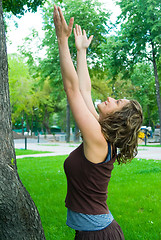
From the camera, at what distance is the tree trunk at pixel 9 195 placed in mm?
2771

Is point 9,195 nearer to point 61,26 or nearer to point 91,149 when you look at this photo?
point 91,149

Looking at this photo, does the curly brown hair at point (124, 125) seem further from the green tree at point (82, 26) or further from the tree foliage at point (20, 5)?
the green tree at point (82, 26)

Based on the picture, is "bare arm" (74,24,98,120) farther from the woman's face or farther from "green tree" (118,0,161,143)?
"green tree" (118,0,161,143)

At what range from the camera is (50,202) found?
5.82 metres

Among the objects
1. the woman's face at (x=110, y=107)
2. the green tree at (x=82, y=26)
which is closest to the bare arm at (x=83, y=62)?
the woman's face at (x=110, y=107)

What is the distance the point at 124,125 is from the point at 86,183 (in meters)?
0.47

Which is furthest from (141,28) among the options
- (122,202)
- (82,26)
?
(122,202)

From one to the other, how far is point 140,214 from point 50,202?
1.85 m

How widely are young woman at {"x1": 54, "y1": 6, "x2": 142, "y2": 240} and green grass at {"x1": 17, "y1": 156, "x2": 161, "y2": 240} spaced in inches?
100

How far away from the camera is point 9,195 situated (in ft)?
9.05

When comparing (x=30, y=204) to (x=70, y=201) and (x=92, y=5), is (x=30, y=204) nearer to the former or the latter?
(x=70, y=201)

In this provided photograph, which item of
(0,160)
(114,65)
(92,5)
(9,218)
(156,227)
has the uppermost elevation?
(92,5)

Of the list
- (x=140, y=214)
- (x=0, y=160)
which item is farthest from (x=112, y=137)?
(x=140, y=214)

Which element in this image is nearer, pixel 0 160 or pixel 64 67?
pixel 64 67
